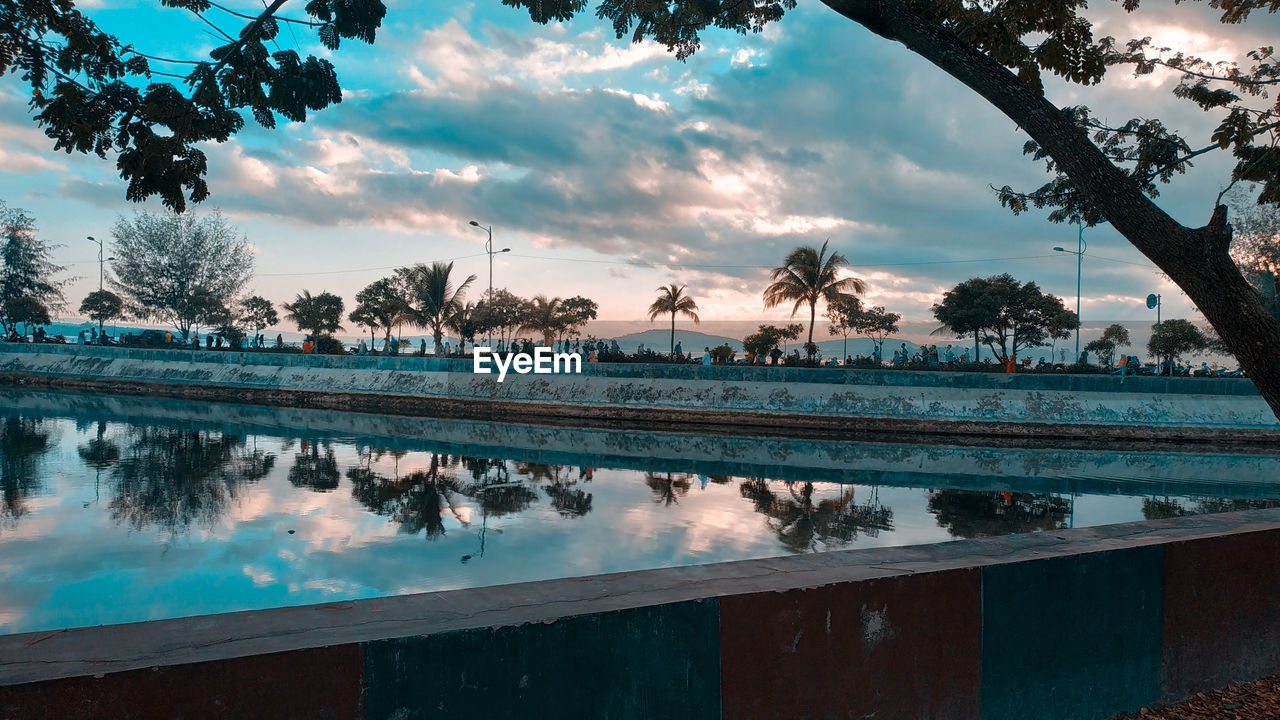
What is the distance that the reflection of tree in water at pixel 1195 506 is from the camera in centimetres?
1234

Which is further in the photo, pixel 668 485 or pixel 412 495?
pixel 668 485

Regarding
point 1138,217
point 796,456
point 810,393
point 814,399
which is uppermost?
point 1138,217

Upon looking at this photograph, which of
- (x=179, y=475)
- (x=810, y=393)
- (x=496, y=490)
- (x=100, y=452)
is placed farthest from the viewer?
(x=810, y=393)

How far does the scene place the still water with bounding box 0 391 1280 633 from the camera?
25.8 ft

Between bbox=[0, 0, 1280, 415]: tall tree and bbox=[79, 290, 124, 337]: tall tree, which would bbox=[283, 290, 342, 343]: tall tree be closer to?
bbox=[79, 290, 124, 337]: tall tree

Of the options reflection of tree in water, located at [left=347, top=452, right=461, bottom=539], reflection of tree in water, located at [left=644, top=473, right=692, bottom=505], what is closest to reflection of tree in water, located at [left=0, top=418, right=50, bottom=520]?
reflection of tree in water, located at [left=347, top=452, right=461, bottom=539]

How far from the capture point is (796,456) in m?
19.5

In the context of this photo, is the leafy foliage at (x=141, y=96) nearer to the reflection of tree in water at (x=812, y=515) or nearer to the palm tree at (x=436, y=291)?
the reflection of tree in water at (x=812, y=515)

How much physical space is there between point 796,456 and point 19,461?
16.8 meters

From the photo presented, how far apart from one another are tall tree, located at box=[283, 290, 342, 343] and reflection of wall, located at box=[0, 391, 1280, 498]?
4160 centimetres

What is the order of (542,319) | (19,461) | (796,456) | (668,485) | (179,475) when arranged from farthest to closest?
(542,319)
(796,456)
(19,461)
(179,475)
(668,485)

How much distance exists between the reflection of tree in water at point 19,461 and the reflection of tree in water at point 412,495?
4.66 m

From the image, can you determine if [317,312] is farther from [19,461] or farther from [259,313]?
[19,461]

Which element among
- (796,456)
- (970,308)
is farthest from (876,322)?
(796,456)
